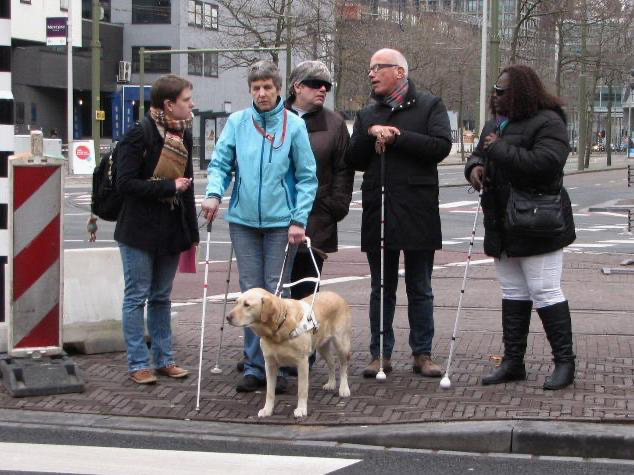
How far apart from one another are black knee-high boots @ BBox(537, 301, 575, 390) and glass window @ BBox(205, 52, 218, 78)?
222 ft

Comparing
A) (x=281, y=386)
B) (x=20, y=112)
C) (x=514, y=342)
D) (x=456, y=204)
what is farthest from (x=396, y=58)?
(x=20, y=112)

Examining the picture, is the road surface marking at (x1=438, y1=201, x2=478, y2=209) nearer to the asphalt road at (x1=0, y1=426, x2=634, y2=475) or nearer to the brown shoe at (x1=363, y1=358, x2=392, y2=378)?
the brown shoe at (x1=363, y1=358, x2=392, y2=378)

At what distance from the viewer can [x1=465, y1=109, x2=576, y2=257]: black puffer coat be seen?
21.9 feet

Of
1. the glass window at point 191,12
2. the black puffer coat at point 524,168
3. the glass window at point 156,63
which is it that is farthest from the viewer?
the glass window at point 156,63

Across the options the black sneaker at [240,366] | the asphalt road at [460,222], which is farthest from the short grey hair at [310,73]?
the asphalt road at [460,222]

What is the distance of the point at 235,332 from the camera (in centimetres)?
920

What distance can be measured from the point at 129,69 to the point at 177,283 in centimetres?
5760

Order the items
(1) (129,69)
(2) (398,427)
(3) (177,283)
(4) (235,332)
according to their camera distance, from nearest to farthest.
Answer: (2) (398,427)
(4) (235,332)
(3) (177,283)
(1) (129,69)

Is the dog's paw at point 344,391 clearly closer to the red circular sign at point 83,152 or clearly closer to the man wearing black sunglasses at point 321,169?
the man wearing black sunglasses at point 321,169

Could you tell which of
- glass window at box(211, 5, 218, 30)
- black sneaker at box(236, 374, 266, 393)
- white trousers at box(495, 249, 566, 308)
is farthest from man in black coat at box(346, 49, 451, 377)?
glass window at box(211, 5, 218, 30)

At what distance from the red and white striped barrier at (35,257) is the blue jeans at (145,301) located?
47 centimetres

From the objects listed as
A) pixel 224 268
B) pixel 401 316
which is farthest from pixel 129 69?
pixel 401 316

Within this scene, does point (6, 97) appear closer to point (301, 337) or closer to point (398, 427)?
point (301, 337)

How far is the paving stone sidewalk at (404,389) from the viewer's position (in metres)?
→ 6.43
